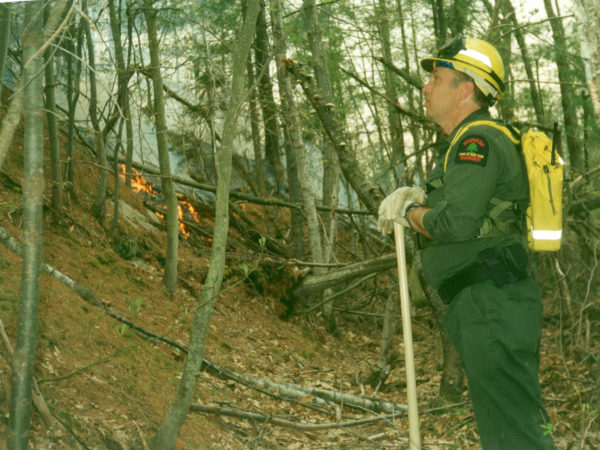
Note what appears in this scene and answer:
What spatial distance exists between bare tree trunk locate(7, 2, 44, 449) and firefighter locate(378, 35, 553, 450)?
1.53m

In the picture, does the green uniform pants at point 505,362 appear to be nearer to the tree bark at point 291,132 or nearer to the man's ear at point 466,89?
the man's ear at point 466,89

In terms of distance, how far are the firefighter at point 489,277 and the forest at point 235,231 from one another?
0.28 m

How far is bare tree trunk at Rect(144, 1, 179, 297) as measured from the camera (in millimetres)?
4203

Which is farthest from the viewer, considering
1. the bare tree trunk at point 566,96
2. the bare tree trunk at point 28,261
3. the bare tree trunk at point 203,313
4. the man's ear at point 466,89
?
the bare tree trunk at point 566,96

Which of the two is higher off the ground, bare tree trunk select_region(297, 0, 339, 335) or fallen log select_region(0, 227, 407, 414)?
bare tree trunk select_region(297, 0, 339, 335)

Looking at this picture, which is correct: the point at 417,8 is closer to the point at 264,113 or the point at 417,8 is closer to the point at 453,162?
the point at 264,113

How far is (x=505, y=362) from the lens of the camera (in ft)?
7.50

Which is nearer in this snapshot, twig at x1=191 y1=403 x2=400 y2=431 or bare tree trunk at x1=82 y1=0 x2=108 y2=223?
twig at x1=191 y1=403 x2=400 y2=431

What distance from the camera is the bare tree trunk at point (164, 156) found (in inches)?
165

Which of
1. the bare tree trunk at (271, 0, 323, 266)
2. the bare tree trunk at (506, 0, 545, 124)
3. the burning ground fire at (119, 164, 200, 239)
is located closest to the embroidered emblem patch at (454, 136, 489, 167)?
the burning ground fire at (119, 164, 200, 239)

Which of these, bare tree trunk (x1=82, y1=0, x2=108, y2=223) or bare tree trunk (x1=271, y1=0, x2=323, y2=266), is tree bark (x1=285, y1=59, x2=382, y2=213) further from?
bare tree trunk (x1=82, y1=0, x2=108, y2=223)

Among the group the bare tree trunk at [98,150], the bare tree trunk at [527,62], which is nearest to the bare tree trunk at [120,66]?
the bare tree trunk at [98,150]

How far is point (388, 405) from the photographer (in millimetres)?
3965

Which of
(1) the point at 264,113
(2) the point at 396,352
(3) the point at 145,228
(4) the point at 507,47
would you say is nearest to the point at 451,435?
(2) the point at 396,352
